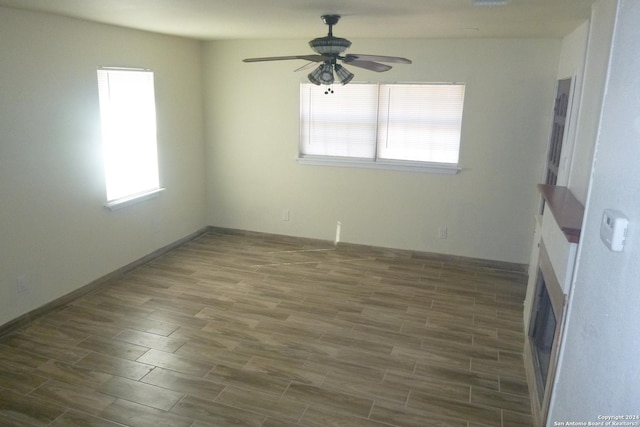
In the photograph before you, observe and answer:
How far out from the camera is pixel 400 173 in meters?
5.32

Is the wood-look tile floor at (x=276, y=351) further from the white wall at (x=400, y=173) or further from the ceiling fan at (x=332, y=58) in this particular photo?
the ceiling fan at (x=332, y=58)

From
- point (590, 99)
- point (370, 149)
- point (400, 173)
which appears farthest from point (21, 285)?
point (590, 99)

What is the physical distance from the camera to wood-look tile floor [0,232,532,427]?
2.76m

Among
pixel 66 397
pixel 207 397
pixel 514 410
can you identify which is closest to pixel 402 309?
pixel 514 410

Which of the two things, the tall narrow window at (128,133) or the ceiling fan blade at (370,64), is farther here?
the tall narrow window at (128,133)

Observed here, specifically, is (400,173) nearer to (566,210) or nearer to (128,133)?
(566,210)

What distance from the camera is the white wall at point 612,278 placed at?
128 centimetres

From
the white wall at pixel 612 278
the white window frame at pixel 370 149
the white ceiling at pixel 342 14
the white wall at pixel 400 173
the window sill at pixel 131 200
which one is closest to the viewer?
the white wall at pixel 612 278

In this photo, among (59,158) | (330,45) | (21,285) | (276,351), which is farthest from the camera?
(59,158)

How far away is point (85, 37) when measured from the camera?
3.98 meters

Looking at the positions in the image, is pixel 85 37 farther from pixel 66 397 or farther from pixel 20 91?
pixel 66 397


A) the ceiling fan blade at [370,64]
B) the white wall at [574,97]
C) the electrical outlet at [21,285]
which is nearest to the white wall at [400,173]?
the white wall at [574,97]

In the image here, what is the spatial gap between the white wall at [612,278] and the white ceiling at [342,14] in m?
1.40

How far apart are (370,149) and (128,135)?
261cm
